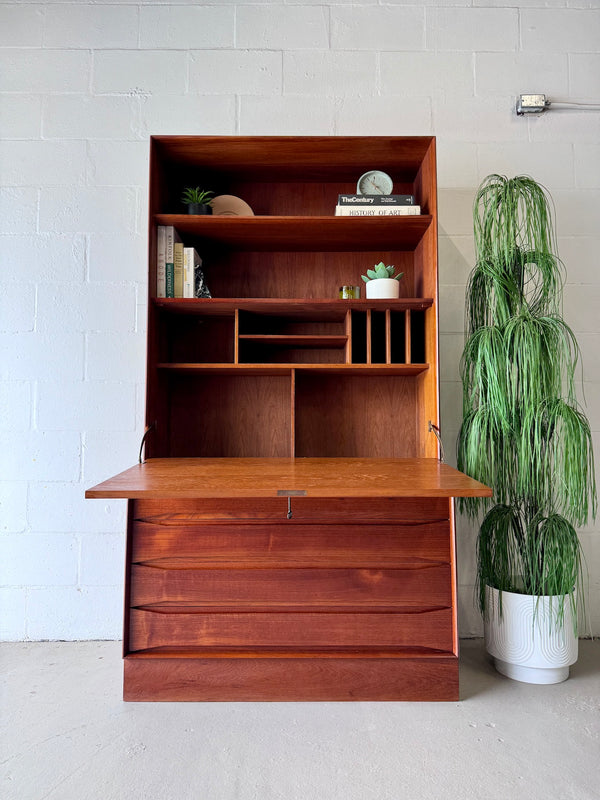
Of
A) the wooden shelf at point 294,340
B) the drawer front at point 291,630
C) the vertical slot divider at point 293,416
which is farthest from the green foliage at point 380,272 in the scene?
the drawer front at point 291,630

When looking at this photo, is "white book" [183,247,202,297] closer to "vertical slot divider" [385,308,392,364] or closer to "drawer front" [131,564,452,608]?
"vertical slot divider" [385,308,392,364]

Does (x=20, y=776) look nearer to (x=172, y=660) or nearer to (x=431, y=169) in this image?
(x=172, y=660)

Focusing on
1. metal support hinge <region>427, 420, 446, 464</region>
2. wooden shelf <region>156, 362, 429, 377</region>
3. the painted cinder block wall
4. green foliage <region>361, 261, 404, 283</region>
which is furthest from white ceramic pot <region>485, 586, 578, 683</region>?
green foliage <region>361, 261, 404, 283</region>

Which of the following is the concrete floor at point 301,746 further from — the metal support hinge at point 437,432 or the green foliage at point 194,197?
the green foliage at point 194,197

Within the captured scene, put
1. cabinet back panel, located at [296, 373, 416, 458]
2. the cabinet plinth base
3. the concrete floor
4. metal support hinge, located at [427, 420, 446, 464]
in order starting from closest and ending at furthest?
the concrete floor → the cabinet plinth base → metal support hinge, located at [427, 420, 446, 464] → cabinet back panel, located at [296, 373, 416, 458]

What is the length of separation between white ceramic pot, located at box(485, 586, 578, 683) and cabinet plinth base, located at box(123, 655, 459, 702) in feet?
0.93

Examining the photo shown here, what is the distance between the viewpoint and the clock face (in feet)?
7.40

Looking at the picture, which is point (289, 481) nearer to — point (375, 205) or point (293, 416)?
point (293, 416)

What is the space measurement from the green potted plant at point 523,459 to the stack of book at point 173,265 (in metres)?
1.13

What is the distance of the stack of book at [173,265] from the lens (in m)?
2.11

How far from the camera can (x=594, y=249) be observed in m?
2.44

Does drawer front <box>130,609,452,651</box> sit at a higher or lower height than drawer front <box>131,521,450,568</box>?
lower

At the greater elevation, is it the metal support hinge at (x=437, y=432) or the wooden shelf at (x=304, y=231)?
the wooden shelf at (x=304, y=231)

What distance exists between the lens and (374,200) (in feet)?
7.02
